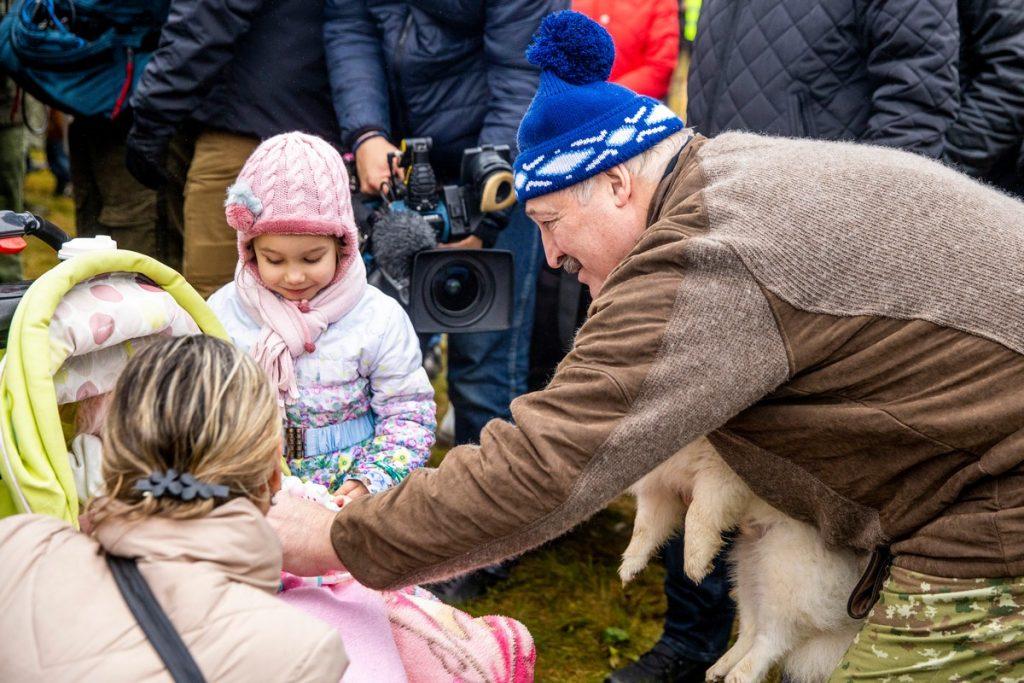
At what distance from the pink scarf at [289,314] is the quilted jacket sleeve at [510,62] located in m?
0.97

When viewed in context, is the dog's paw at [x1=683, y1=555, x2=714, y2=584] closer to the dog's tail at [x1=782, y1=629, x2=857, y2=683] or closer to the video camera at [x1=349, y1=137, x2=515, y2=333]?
the dog's tail at [x1=782, y1=629, x2=857, y2=683]

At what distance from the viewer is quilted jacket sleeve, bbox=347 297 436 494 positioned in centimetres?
260

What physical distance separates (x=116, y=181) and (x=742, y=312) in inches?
145

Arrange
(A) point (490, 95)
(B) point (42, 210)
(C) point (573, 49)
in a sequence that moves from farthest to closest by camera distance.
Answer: (B) point (42, 210)
(A) point (490, 95)
(C) point (573, 49)

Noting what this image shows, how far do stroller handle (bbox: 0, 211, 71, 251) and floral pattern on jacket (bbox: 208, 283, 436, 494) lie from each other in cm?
50

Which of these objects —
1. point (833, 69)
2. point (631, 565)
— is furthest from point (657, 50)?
point (631, 565)

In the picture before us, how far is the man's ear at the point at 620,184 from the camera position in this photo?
2.05m

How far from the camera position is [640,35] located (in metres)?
4.55

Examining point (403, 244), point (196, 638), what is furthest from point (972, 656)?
point (403, 244)

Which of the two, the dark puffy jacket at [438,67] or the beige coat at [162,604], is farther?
the dark puffy jacket at [438,67]

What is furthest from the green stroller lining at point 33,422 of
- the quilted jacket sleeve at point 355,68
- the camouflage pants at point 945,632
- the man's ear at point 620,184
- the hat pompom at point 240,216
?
the quilted jacket sleeve at point 355,68

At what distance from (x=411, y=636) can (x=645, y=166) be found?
102 cm

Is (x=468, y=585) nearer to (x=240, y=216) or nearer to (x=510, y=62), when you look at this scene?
(x=240, y=216)

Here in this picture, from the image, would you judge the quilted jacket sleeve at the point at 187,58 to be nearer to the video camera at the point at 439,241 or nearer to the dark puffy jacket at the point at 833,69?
the video camera at the point at 439,241
